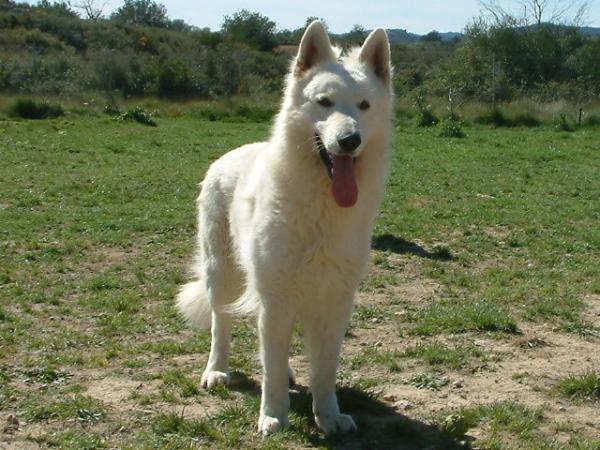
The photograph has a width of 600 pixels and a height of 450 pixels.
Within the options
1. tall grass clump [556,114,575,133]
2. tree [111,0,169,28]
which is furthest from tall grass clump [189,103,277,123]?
tree [111,0,169,28]

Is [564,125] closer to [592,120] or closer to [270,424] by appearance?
[592,120]

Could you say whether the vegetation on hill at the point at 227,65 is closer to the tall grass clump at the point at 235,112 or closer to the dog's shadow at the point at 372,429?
the tall grass clump at the point at 235,112

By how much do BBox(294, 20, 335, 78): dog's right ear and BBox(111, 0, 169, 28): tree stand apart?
205 ft

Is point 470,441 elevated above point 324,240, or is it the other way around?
point 324,240

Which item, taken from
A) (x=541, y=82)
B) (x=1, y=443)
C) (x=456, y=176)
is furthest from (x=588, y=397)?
(x=541, y=82)

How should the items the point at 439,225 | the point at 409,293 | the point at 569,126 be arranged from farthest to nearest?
the point at 569,126
the point at 439,225
the point at 409,293

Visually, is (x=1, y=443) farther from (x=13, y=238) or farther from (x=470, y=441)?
(x=13, y=238)

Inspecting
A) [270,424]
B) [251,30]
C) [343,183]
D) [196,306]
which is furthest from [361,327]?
[251,30]

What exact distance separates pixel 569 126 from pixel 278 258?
21.6 metres

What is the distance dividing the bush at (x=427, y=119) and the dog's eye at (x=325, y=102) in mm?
20228

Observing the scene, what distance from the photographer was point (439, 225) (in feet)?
33.7

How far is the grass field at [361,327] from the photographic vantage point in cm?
440

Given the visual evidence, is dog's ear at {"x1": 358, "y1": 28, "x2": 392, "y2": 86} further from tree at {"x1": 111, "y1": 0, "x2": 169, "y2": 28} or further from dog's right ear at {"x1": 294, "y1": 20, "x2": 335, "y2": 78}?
tree at {"x1": 111, "y1": 0, "x2": 169, "y2": 28}

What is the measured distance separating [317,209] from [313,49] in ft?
3.14
